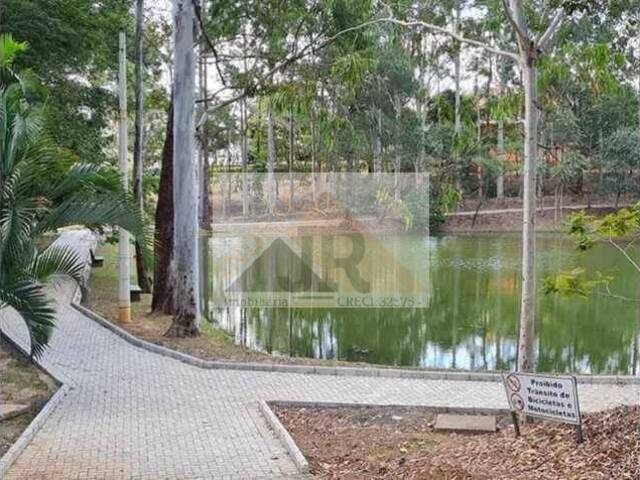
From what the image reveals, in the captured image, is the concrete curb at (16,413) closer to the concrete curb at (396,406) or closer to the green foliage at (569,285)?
the concrete curb at (396,406)

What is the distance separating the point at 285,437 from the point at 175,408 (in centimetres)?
145

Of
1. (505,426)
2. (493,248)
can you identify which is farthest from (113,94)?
(493,248)

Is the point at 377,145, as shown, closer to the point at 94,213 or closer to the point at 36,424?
the point at 94,213

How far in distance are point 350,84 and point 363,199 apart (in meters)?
19.3

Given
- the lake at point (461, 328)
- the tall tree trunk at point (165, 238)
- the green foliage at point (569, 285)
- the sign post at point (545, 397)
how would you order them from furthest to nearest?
the tall tree trunk at point (165, 238) → the lake at point (461, 328) → the green foliage at point (569, 285) → the sign post at point (545, 397)

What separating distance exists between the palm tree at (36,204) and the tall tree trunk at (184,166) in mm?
3334

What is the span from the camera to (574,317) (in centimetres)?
1311

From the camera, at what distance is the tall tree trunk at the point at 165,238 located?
1120 centimetres

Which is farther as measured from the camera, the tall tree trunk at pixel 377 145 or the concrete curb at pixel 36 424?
the tall tree trunk at pixel 377 145

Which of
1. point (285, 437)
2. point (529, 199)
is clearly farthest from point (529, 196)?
point (285, 437)

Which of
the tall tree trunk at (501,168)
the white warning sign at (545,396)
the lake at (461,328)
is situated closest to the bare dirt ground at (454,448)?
the white warning sign at (545,396)

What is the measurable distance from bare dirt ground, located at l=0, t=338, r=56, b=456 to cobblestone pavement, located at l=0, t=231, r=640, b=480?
0.19 metres

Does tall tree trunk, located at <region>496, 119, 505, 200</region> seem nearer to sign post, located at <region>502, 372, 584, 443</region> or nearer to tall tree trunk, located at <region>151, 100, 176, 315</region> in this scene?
tall tree trunk, located at <region>151, 100, 176, 315</region>

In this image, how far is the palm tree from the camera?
201 inches
